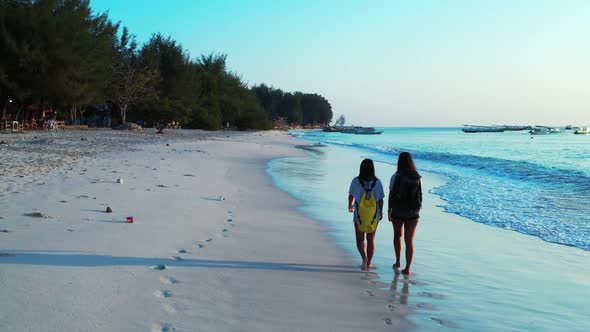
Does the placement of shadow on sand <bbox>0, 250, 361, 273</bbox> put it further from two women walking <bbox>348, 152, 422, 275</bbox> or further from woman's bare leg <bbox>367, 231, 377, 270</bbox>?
two women walking <bbox>348, 152, 422, 275</bbox>

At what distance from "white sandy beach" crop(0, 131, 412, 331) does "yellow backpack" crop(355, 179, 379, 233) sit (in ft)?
1.86

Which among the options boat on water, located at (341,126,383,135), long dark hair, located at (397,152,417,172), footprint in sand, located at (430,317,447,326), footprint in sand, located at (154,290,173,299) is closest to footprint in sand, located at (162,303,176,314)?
footprint in sand, located at (154,290,173,299)

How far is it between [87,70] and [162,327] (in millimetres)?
40422

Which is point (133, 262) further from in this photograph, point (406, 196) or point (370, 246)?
point (406, 196)

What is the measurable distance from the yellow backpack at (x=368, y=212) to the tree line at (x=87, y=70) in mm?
35861

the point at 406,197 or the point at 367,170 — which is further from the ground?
the point at 367,170

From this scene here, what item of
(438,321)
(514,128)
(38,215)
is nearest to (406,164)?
(438,321)

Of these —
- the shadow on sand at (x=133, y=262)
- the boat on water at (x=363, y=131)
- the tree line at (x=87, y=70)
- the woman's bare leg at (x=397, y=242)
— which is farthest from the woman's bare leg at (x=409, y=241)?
the boat on water at (x=363, y=131)

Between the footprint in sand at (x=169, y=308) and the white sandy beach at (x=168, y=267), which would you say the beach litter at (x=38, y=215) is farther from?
the footprint in sand at (x=169, y=308)

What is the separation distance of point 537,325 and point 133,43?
61.7 m

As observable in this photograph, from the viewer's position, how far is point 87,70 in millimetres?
39594

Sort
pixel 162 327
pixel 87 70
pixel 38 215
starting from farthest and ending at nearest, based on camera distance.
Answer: pixel 87 70, pixel 38 215, pixel 162 327

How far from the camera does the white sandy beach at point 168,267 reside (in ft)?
13.0

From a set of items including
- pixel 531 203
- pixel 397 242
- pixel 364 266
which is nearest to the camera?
pixel 364 266
